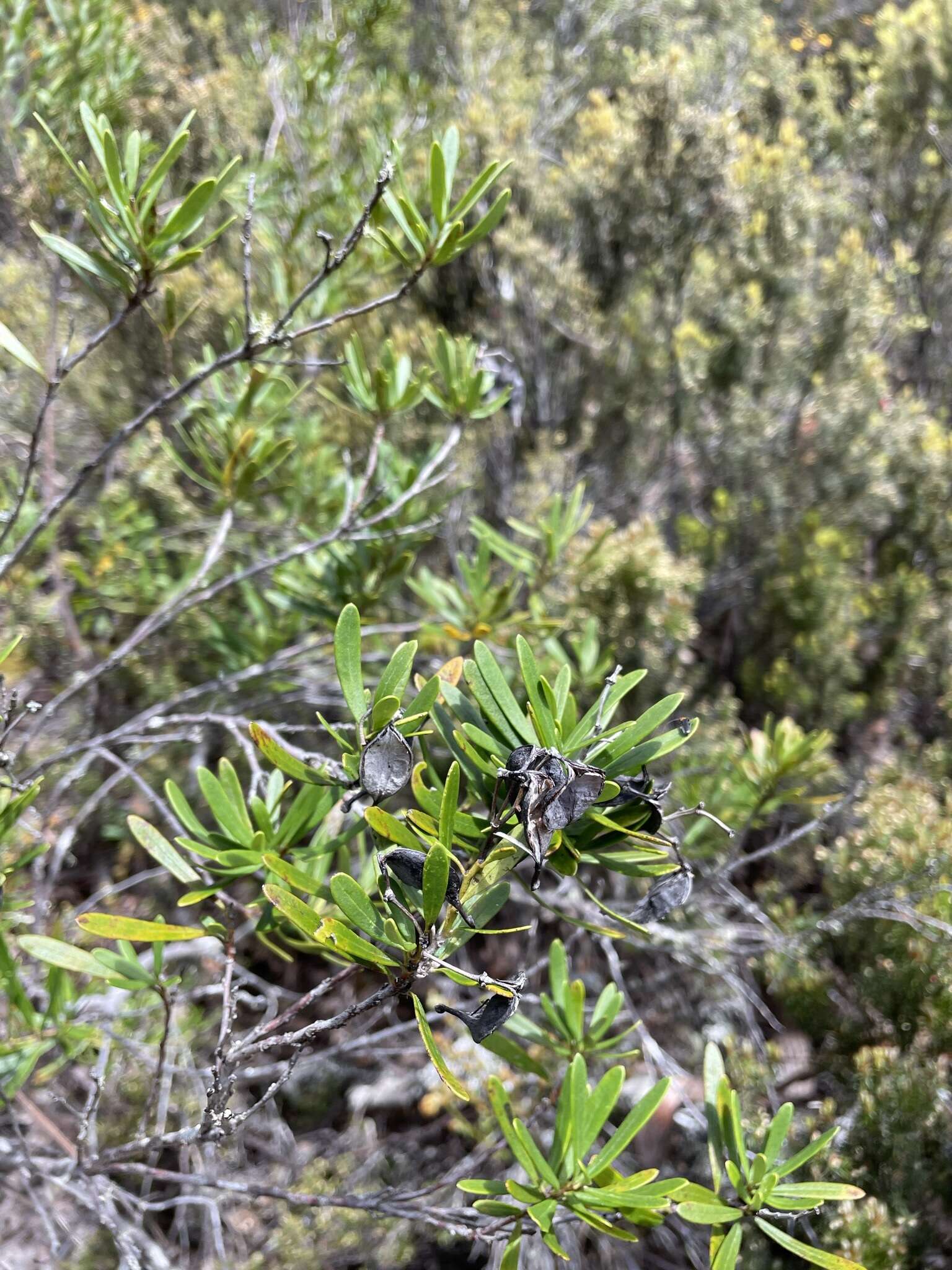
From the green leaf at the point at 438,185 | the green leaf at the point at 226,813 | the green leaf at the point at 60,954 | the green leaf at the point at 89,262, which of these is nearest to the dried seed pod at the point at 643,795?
the green leaf at the point at 226,813

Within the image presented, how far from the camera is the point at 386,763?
0.67m

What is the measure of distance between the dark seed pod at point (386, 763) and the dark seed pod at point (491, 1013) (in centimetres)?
19

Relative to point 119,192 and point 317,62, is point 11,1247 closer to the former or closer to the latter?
point 119,192

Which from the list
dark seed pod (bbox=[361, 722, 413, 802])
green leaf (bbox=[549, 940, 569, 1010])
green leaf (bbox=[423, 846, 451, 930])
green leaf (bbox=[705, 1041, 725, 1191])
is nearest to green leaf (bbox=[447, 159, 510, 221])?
dark seed pod (bbox=[361, 722, 413, 802])

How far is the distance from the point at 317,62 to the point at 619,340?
1.60 m

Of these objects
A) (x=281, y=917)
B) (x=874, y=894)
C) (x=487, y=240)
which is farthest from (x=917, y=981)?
(x=487, y=240)

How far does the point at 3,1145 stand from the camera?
1.21m

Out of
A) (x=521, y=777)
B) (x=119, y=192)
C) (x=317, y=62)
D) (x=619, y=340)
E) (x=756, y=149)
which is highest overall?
(x=317, y=62)

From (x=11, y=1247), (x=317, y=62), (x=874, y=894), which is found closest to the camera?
(x=874, y=894)

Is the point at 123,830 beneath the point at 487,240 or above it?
beneath

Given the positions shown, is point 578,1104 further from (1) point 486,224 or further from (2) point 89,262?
(2) point 89,262

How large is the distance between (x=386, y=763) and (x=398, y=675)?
105 millimetres

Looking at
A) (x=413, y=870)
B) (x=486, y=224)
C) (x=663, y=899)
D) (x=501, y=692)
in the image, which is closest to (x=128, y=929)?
(x=413, y=870)

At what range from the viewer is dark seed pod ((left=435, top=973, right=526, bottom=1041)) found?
0.64 meters
